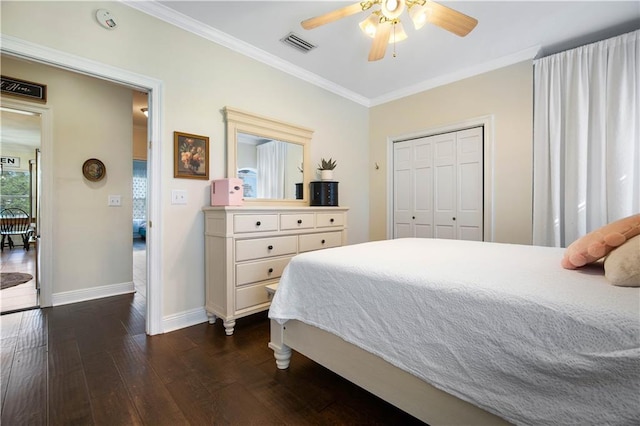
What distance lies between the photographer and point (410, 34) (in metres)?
2.68

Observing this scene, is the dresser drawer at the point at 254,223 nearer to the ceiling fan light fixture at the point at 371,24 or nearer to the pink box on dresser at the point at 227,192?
the pink box on dresser at the point at 227,192

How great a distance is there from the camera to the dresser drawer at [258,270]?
2357 millimetres

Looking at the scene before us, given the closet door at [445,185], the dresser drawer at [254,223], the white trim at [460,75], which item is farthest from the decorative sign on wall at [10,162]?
the closet door at [445,185]

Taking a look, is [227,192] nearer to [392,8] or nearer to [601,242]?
[392,8]

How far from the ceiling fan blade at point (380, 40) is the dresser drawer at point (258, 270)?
1903mm

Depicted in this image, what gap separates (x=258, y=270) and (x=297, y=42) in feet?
7.29

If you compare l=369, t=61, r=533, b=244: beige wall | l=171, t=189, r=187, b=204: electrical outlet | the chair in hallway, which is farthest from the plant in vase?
the chair in hallway

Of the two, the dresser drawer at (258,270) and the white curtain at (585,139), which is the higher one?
the white curtain at (585,139)

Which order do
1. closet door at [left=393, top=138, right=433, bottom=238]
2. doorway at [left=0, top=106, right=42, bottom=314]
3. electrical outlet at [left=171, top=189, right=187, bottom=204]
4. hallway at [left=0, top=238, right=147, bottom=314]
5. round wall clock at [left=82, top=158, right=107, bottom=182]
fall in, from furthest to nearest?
doorway at [left=0, top=106, right=42, bottom=314], closet door at [left=393, top=138, right=433, bottom=238], round wall clock at [left=82, top=158, right=107, bottom=182], hallway at [left=0, top=238, right=147, bottom=314], electrical outlet at [left=171, top=189, right=187, bottom=204]

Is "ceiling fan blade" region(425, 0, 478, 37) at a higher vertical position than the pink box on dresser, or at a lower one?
higher

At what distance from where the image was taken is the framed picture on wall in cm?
242

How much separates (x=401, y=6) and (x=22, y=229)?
9.35 meters

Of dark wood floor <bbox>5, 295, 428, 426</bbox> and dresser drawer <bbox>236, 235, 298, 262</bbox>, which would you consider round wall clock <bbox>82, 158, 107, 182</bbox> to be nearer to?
dark wood floor <bbox>5, 295, 428, 426</bbox>

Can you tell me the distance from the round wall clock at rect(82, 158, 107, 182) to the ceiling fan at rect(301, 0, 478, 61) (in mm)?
2894
